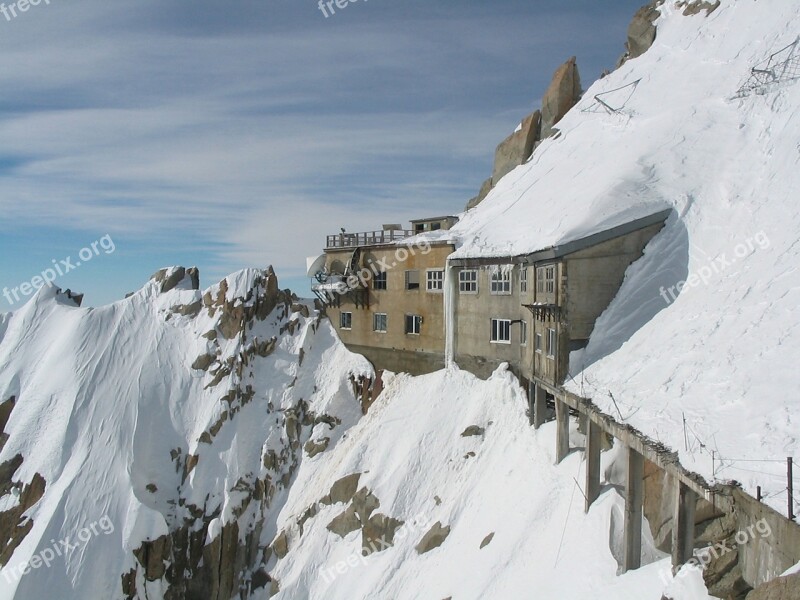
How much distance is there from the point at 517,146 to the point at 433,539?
31705 mm

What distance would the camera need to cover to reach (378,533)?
29609 mm

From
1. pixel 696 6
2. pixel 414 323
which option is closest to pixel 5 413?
pixel 414 323

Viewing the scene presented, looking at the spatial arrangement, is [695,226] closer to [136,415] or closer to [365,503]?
[365,503]

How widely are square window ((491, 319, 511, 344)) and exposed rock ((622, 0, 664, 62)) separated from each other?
27186mm

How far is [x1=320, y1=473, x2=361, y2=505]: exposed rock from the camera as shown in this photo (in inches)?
1276

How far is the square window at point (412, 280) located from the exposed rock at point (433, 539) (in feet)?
48.9

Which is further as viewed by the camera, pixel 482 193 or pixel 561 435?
pixel 482 193

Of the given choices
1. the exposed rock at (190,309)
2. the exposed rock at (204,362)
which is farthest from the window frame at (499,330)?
the exposed rock at (190,309)

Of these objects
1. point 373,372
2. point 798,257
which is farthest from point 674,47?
point 373,372

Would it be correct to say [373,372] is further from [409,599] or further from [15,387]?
[15,387]

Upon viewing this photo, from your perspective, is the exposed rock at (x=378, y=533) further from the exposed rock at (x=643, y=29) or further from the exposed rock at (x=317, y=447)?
the exposed rock at (x=643, y=29)

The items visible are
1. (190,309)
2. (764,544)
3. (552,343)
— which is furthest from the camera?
(190,309)

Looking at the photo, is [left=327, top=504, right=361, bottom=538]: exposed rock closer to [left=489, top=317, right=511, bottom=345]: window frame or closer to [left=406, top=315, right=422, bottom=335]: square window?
[left=406, top=315, right=422, bottom=335]: square window

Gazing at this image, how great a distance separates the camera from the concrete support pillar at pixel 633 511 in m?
16.9
